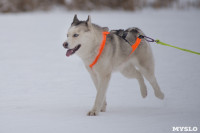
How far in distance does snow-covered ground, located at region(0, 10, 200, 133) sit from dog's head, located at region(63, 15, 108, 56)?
A: 934mm

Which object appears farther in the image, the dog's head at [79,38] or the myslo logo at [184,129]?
the dog's head at [79,38]

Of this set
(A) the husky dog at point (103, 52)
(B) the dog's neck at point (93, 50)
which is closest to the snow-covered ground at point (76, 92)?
(A) the husky dog at point (103, 52)

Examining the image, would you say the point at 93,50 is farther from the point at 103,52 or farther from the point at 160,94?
the point at 160,94

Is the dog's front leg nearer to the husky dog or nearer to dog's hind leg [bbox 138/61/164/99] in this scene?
the husky dog

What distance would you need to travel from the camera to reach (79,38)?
4.27m

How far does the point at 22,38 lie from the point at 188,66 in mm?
6822

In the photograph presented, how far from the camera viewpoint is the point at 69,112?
15.3 feet

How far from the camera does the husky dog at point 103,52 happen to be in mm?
4297

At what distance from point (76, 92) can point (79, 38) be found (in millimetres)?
1995

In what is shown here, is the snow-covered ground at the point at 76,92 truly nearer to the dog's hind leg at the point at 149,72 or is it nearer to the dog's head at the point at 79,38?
the dog's hind leg at the point at 149,72

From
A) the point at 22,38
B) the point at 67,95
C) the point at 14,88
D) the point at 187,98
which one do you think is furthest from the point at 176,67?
the point at 22,38

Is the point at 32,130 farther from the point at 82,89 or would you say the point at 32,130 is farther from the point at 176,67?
the point at 176,67

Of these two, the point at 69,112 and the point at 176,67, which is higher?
the point at 176,67

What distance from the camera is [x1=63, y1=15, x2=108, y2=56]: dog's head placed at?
422cm
